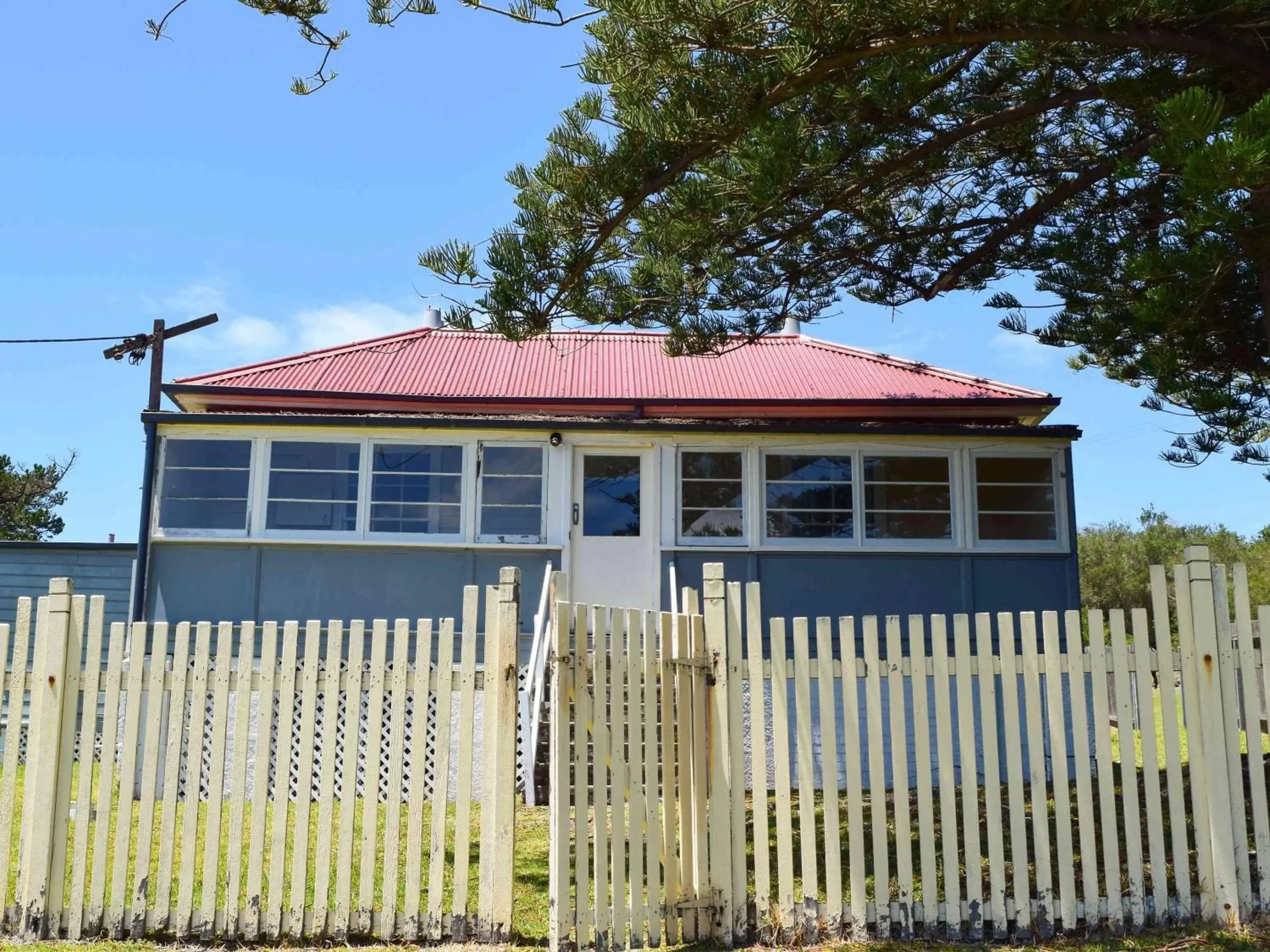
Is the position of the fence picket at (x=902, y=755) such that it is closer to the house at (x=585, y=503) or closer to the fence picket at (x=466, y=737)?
the fence picket at (x=466, y=737)

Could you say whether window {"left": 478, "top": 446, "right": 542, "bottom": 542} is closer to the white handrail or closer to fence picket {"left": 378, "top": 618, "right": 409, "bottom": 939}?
the white handrail

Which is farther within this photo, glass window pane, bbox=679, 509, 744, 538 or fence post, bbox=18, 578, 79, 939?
glass window pane, bbox=679, 509, 744, 538

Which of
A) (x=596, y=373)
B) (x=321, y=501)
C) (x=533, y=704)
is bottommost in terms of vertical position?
(x=533, y=704)


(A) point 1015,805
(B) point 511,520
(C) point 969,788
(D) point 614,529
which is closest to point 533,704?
(B) point 511,520

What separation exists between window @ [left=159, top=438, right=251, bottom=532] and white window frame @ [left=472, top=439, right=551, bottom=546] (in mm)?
2482

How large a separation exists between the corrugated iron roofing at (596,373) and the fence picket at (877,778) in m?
7.20

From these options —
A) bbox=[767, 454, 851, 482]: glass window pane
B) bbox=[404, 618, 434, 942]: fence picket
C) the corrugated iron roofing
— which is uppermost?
the corrugated iron roofing

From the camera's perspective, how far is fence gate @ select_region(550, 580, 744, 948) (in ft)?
18.2

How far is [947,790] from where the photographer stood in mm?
6105

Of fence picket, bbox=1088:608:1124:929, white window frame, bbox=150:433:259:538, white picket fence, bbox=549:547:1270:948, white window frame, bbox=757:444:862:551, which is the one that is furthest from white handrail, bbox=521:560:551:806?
fence picket, bbox=1088:608:1124:929

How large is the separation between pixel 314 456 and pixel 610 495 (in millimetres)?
3331

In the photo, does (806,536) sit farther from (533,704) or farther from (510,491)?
(533,704)

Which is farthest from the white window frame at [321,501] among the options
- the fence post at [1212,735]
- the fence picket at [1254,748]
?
the fence picket at [1254,748]

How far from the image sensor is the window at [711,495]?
1286 centimetres
